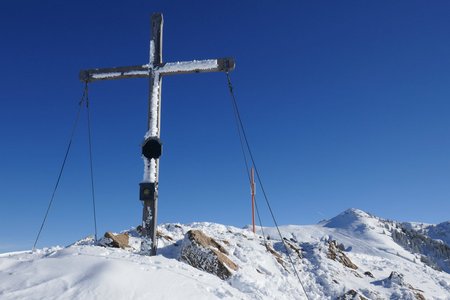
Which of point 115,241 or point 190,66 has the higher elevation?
point 190,66

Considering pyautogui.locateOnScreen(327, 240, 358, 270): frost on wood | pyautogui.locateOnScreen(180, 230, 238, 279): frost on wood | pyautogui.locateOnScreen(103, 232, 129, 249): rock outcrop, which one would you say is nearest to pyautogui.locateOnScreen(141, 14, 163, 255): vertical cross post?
pyautogui.locateOnScreen(180, 230, 238, 279): frost on wood

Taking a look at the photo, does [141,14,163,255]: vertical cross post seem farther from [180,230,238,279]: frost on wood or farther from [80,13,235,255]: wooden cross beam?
[180,230,238,279]: frost on wood

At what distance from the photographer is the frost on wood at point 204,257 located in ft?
40.0

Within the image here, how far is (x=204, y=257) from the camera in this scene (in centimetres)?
1269

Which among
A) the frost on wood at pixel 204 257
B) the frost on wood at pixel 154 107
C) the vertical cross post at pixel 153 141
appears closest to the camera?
the vertical cross post at pixel 153 141

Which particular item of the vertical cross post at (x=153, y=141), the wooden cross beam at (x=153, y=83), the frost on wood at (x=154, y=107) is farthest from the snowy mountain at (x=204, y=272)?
the frost on wood at (x=154, y=107)

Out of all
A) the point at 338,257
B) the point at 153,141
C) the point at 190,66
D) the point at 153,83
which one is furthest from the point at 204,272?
the point at 338,257

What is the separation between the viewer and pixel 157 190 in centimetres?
1054

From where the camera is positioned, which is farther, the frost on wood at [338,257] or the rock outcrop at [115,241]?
the frost on wood at [338,257]

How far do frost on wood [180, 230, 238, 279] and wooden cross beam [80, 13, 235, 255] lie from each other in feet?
9.03

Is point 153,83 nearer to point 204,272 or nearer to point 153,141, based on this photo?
point 153,141

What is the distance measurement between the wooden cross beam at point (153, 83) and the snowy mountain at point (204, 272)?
85 cm

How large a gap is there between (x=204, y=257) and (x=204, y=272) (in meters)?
3.04

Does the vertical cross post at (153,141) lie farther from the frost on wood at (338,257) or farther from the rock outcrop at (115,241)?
the frost on wood at (338,257)
